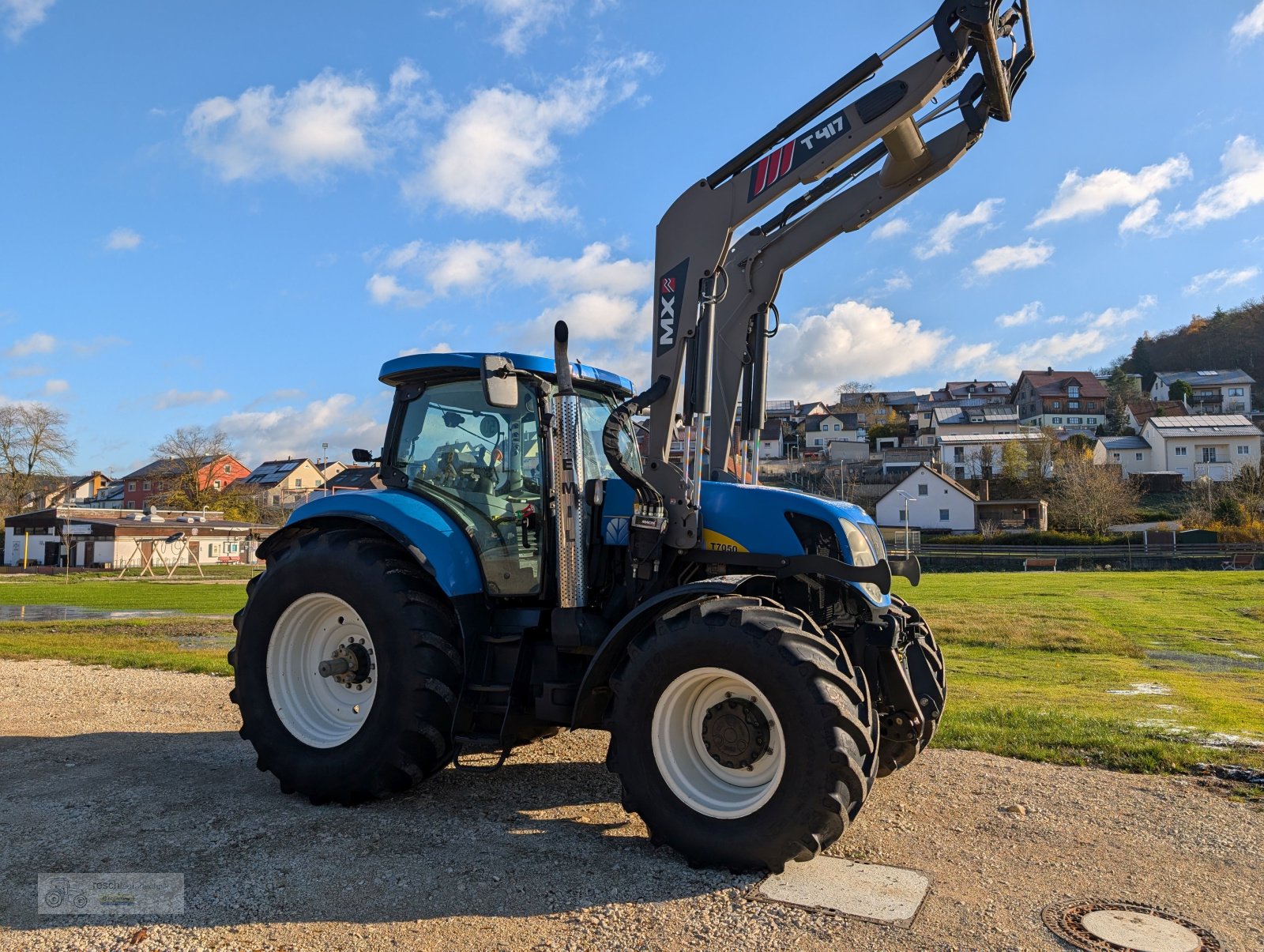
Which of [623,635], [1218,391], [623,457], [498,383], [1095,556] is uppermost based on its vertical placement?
[1218,391]

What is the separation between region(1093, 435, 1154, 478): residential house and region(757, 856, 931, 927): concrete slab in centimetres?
8544

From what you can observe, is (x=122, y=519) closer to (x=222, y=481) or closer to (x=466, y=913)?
(x=222, y=481)

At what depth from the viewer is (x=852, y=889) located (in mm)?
4203

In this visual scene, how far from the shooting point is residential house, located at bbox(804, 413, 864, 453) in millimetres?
105125

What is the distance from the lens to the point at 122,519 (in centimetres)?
6450

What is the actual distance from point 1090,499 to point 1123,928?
6009 centimetres

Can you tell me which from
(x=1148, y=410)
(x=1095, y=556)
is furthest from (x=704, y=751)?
(x=1148, y=410)

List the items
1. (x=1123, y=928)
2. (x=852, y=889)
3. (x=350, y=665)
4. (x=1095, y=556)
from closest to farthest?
(x=1123, y=928) → (x=852, y=889) → (x=350, y=665) → (x=1095, y=556)

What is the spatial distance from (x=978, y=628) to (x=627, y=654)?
546 inches

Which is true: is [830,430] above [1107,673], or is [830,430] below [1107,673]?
above

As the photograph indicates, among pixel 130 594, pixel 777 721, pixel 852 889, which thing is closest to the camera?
pixel 852 889

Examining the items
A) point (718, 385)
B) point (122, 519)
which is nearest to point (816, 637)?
point (718, 385)

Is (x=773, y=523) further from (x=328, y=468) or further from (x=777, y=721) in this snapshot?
(x=328, y=468)

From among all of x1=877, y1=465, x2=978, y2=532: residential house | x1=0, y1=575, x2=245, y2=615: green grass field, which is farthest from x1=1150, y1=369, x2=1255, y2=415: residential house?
x1=0, y1=575, x2=245, y2=615: green grass field
